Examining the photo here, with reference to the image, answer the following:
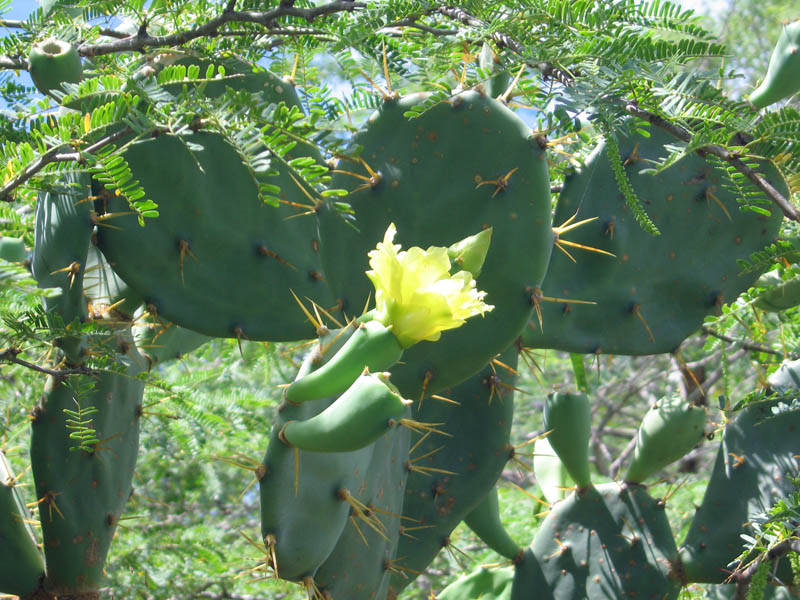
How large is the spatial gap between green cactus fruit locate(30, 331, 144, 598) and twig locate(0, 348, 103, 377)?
19cm

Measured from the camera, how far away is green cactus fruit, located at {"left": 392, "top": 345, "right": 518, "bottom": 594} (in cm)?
203


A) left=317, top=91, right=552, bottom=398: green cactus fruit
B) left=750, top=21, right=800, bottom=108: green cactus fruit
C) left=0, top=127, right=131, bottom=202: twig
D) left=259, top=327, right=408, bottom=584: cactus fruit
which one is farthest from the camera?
left=750, top=21, right=800, bottom=108: green cactus fruit

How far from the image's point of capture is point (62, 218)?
5.71ft

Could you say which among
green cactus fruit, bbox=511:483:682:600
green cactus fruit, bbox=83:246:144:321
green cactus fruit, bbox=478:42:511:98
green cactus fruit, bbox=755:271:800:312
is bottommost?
green cactus fruit, bbox=511:483:682:600

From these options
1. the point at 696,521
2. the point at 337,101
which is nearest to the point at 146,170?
the point at 337,101

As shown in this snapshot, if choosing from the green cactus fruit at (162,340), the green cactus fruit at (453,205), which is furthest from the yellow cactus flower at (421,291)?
the green cactus fruit at (162,340)

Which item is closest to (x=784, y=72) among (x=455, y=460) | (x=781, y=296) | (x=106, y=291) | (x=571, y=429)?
(x=781, y=296)

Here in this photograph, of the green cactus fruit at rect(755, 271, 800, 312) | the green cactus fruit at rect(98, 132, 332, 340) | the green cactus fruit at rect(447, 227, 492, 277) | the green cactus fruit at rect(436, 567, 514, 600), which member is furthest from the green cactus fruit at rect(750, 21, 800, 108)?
the green cactus fruit at rect(436, 567, 514, 600)

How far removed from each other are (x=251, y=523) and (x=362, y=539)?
340cm

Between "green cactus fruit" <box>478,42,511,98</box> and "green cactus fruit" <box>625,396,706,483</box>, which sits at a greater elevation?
"green cactus fruit" <box>478,42,511,98</box>

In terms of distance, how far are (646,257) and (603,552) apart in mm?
726

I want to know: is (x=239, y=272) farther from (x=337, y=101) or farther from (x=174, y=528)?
(x=174, y=528)

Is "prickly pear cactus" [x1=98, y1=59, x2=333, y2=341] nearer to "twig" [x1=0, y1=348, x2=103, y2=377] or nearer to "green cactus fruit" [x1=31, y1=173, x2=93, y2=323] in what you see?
"green cactus fruit" [x1=31, y1=173, x2=93, y2=323]

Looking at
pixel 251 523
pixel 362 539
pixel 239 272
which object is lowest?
pixel 251 523
